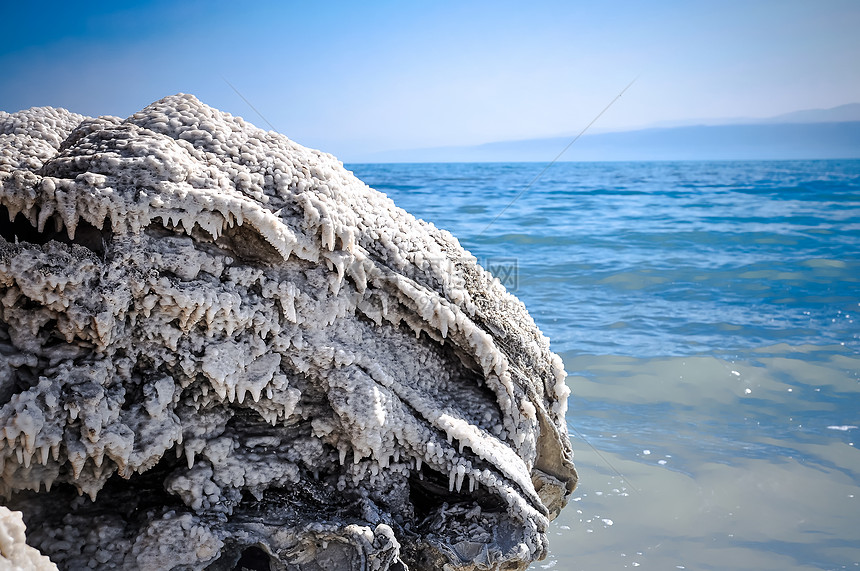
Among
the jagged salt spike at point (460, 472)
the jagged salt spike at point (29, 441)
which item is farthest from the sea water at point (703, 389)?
the jagged salt spike at point (29, 441)

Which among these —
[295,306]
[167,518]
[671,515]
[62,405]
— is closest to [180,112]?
[295,306]

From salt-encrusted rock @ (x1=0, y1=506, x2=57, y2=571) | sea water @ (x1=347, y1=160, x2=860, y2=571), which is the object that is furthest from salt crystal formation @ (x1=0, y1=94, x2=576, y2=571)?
sea water @ (x1=347, y1=160, x2=860, y2=571)

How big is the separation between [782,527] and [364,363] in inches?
94.7

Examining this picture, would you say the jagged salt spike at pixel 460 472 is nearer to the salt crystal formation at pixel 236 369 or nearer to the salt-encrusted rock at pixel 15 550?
the salt crystal formation at pixel 236 369

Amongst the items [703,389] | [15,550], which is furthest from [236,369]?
[703,389]

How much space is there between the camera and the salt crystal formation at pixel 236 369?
1646mm

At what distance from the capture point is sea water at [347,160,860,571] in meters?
3.09

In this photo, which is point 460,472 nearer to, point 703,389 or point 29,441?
point 29,441

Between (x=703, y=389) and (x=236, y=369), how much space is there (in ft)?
13.7

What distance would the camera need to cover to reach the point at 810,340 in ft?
20.9

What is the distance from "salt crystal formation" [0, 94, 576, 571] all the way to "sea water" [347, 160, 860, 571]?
1.07m

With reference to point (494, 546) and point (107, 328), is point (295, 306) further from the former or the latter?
point (494, 546)

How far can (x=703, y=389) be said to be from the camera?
503cm

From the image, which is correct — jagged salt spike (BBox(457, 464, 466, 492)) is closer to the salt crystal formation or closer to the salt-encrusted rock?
the salt crystal formation
